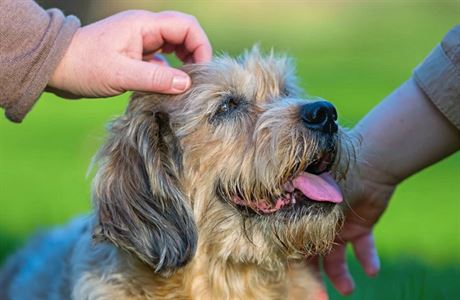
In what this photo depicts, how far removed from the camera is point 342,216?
3973 millimetres

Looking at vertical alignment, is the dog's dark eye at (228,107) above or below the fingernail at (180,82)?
below

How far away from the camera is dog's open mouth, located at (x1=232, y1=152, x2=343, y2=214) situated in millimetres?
3867

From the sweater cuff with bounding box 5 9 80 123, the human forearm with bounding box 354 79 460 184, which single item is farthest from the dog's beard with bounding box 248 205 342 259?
the sweater cuff with bounding box 5 9 80 123

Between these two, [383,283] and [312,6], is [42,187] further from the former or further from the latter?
[312,6]

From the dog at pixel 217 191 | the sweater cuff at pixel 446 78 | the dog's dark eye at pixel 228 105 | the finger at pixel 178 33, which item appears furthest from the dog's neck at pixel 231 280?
the sweater cuff at pixel 446 78

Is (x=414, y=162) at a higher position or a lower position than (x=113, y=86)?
lower

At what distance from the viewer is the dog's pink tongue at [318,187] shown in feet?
12.7

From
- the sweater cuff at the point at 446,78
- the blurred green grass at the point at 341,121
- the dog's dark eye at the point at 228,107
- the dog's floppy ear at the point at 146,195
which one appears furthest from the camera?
the blurred green grass at the point at 341,121

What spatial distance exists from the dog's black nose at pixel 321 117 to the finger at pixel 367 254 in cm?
109

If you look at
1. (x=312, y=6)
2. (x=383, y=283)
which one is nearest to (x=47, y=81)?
(x=383, y=283)

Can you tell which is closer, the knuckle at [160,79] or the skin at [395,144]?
the knuckle at [160,79]

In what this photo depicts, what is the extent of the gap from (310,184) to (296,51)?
12.7 metres

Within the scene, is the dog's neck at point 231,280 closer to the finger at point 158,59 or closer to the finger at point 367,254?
the finger at point 367,254

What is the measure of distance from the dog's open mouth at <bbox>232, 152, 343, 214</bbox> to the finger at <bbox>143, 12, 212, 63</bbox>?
734 mm
